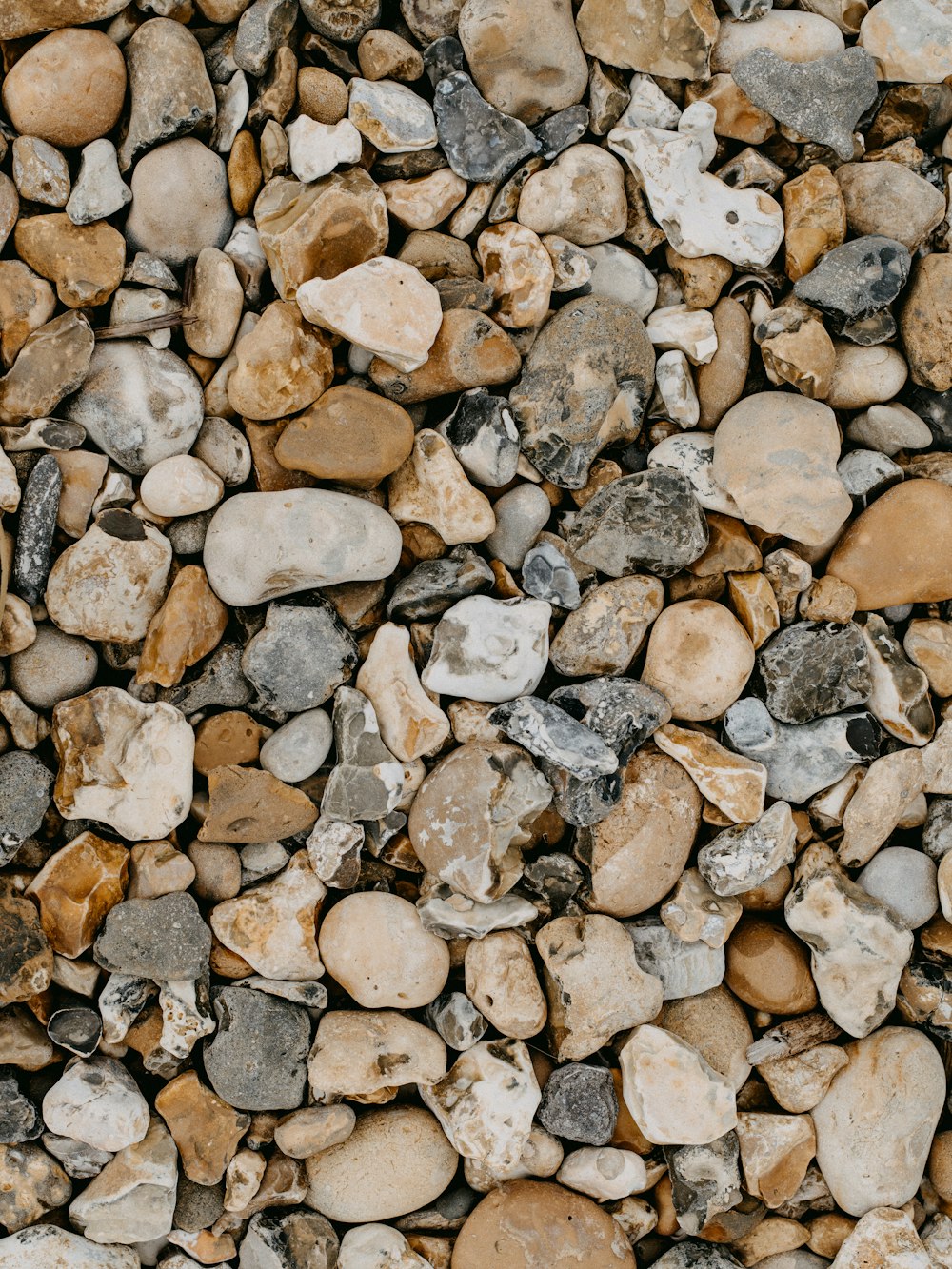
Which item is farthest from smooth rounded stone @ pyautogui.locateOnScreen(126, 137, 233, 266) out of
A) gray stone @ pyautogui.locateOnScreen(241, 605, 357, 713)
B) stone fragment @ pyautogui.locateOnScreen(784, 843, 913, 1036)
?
stone fragment @ pyautogui.locateOnScreen(784, 843, 913, 1036)

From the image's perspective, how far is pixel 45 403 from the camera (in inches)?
77.0

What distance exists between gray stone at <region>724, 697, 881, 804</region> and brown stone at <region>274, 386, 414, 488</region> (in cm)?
89

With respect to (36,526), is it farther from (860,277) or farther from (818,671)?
(860,277)

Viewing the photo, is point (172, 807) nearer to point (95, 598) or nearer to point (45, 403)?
point (95, 598)

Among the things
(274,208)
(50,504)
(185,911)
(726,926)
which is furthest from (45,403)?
(726,926)

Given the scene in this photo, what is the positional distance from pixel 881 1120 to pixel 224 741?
153 centimetres

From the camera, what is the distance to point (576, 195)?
6.81ft

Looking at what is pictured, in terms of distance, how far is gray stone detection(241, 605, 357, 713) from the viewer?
78.8 inches

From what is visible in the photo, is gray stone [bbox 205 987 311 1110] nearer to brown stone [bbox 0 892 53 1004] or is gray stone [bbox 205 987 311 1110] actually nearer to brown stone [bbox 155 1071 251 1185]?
brown stone [bbox 155 1071 251 1185]

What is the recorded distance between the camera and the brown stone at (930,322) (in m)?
2.10

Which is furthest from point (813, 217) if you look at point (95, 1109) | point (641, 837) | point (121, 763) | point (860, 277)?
point (95, 1109)

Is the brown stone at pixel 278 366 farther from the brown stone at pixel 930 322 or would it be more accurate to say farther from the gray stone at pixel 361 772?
the brown stone at pixel 930 322

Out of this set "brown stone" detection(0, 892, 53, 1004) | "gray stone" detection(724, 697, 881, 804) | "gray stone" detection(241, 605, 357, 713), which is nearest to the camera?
"brown stone" detection(0, 892, 53, 1004)

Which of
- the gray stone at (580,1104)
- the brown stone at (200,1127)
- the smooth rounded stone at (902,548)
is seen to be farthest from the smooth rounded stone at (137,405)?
the gray stone at (580,1104)
